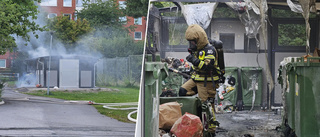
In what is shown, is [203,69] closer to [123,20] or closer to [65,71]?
[123,20]

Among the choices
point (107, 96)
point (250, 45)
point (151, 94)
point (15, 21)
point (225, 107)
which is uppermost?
point (15, 21)

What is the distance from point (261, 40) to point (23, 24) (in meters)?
4.37

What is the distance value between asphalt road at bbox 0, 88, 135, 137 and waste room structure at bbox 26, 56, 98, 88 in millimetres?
290

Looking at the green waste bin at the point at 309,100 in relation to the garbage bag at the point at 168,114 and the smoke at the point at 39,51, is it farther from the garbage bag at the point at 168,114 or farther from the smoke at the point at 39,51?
the smoke at the point at 39,51

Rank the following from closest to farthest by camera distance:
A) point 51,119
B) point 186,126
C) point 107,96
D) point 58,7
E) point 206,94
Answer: point 186,126 < point 58,7 < point 51,119 < point 107,96 < point 206,94

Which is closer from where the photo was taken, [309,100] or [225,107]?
[309,100]

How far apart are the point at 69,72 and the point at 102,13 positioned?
1.00 metres

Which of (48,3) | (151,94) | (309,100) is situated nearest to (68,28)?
(48,3)

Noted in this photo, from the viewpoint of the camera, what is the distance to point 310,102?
445 cm

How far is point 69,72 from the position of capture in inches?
181

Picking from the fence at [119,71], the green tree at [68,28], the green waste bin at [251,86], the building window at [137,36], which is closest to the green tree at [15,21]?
the green tree at [68,28]

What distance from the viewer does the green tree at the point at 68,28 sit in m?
4.74

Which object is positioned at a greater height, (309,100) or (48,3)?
(48,3)

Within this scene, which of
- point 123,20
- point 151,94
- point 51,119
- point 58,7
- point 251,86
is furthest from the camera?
point 251,86
